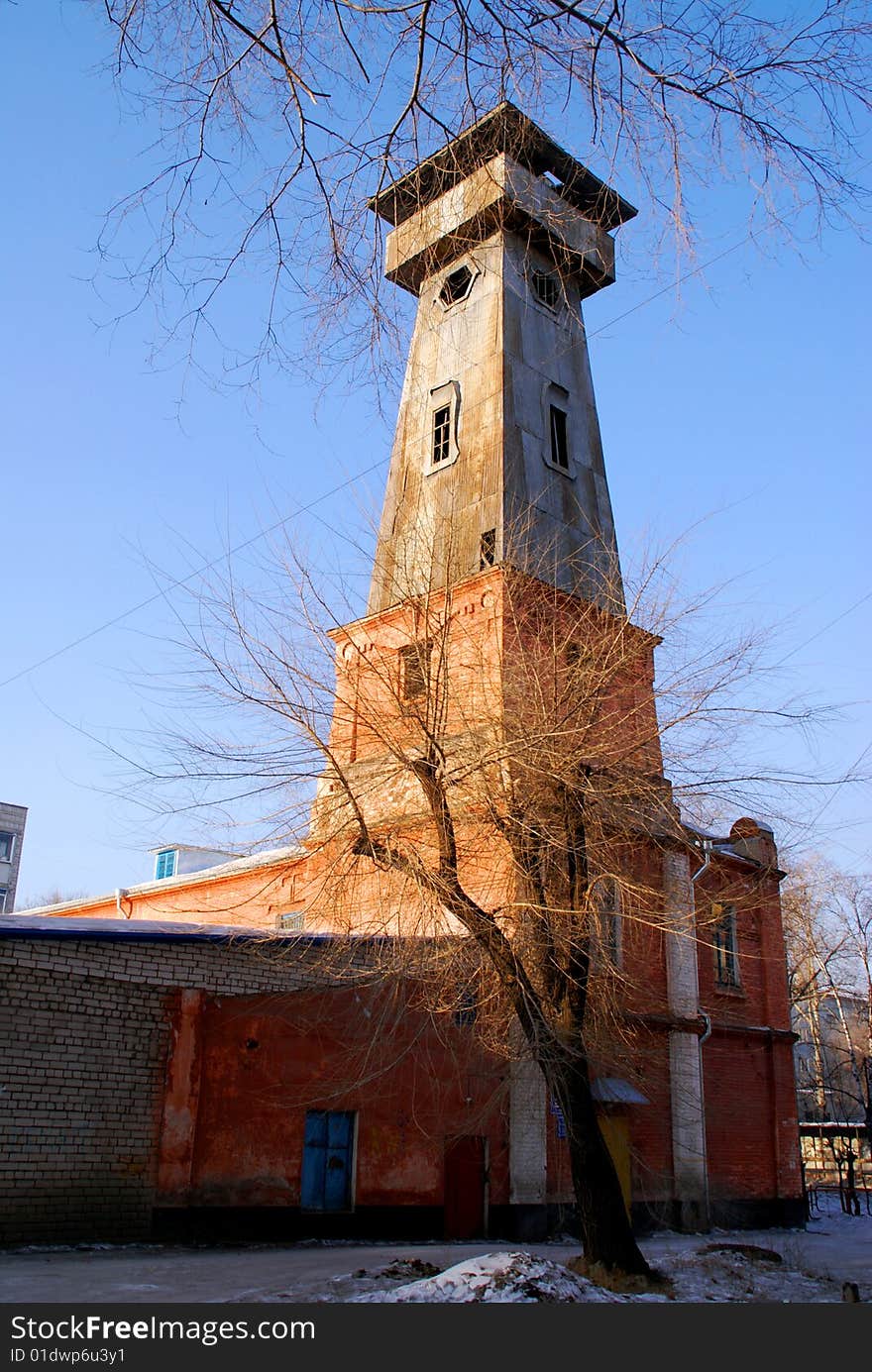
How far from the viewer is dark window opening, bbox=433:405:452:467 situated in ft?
64.5

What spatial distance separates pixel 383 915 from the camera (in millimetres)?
11523

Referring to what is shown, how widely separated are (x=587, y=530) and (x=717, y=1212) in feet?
38.5

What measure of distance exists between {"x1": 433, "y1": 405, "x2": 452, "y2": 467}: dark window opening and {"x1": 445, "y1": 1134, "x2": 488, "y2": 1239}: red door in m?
11.8

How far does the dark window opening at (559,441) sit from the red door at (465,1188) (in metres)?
11.9

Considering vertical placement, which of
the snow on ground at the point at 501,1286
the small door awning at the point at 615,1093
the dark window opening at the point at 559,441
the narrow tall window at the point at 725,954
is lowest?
the snow on ground at the point at 501,1286

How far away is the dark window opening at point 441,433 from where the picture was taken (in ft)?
64.5

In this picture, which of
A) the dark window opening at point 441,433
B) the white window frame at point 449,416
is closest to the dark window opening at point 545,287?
the white window frame at point 449,416

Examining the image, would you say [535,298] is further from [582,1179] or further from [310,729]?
[582,1179]

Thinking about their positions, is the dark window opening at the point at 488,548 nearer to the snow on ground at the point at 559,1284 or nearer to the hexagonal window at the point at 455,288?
the hexagonal window at the point at 455,288

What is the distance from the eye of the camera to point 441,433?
1994cm

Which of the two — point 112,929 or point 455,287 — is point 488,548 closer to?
point 455,287

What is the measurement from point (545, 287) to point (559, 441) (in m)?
3.21

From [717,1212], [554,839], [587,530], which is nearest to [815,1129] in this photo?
[717,1212]

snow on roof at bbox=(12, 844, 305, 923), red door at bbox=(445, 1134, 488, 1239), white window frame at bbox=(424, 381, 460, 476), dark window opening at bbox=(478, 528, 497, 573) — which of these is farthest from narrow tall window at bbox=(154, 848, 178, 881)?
red door at bbox=(445, 1134, 488, 1239)
